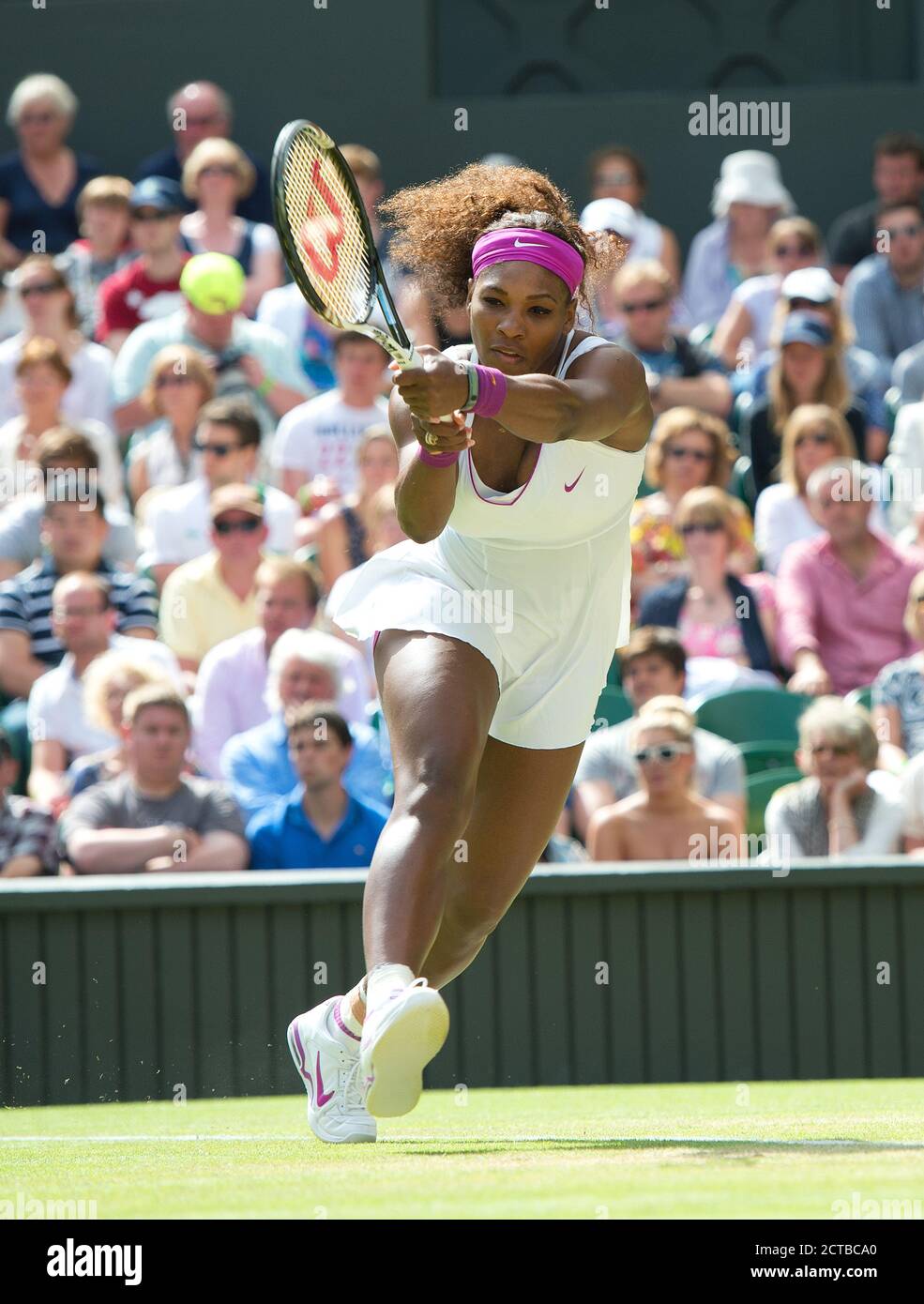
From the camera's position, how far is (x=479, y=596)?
3820 mm

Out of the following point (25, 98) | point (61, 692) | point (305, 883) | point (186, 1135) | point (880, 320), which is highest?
point (25, 98)

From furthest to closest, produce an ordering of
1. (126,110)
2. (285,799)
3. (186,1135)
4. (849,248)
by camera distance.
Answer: (126,110), (849,248), (285,799), (186,1135)

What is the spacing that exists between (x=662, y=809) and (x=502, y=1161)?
3292 mm

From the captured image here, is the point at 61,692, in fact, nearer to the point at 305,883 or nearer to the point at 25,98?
the point at 305,883

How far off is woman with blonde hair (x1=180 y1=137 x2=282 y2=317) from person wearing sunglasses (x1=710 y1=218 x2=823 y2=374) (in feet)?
7.52

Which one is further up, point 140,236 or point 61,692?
point 140,236

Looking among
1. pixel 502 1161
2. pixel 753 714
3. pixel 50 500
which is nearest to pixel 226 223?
pixel 50 500

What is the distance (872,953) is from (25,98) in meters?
6.69

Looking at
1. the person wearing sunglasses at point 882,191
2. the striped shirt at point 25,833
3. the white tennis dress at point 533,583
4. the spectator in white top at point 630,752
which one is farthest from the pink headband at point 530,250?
the person wearing sunglasses at point 882,191

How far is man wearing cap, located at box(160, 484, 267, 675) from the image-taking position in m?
7.98

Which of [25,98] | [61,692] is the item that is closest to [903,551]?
[61,692]

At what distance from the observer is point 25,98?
34.8 ft

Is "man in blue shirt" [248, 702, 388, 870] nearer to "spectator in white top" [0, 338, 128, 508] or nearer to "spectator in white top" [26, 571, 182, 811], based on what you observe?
"spectator in white top" [26, 571, 182, 811]

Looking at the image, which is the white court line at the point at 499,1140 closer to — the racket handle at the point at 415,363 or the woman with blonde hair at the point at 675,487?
the racket handle at the point at 415,363
